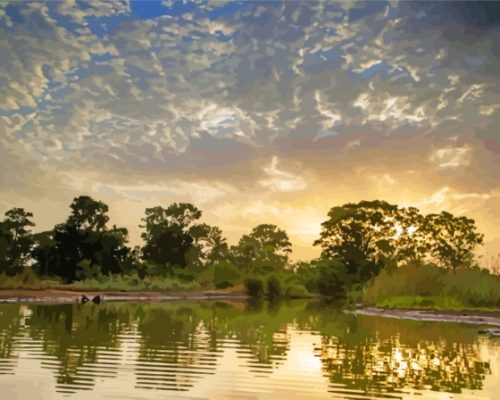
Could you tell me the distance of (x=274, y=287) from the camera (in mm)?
72062

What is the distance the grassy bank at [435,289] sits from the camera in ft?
127

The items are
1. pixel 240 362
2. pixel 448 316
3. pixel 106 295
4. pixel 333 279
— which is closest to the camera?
pixel 240 362

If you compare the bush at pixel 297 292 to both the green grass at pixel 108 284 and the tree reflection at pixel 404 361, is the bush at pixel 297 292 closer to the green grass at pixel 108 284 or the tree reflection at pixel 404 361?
the green grass at pixel 108 284

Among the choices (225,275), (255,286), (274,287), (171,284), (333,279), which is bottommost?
(274,287)

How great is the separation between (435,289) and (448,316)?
20.0 ft

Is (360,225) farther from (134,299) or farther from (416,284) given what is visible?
(416,284)

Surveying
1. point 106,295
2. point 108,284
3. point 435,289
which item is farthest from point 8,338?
point 108,284

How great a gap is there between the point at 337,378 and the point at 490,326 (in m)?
18.1

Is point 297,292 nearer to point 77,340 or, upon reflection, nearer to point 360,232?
point 360,232

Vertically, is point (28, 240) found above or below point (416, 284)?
above

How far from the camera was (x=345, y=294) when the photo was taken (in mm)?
71250

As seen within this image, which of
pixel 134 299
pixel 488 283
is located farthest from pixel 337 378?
pixel 134 299

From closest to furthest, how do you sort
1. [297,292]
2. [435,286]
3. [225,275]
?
[435,286]
[297,292]
[225,275]

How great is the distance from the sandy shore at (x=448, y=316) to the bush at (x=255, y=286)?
32.6 meters
